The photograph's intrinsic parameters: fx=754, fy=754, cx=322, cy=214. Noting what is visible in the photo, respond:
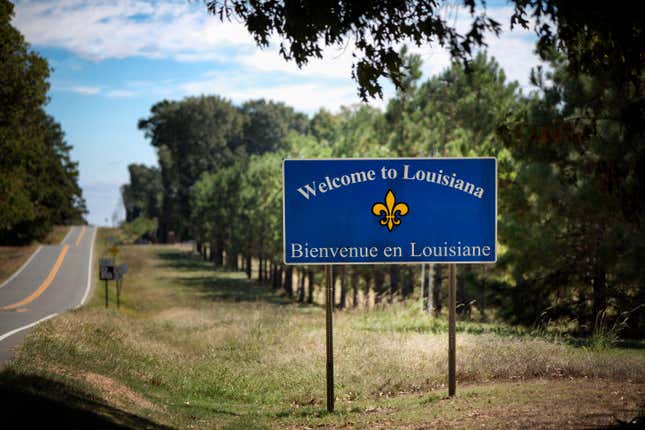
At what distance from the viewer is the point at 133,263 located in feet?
277

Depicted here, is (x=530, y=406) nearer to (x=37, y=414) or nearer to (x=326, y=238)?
(x=326, y=238)

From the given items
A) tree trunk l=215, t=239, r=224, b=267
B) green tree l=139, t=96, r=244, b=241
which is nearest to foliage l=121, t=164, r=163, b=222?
green tree l=139, t=96, r=244, b=241

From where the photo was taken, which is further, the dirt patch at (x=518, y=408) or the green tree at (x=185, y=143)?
the green tree at (x=185, y=143)

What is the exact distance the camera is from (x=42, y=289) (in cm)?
4612

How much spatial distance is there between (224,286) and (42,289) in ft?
63.8

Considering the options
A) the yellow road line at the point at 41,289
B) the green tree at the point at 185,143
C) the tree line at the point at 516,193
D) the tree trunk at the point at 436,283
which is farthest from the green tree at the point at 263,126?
the tree trunk at the point at 436,283

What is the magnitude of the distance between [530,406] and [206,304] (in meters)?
36.0

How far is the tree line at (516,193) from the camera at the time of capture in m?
17.2

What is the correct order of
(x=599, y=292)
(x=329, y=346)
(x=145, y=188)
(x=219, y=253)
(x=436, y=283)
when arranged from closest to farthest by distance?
1. (x=329, y=346)
2. (x=599, y=292)
3. (x=436, y=283)
4. (x=219, y=253)
5. (x=145, y=188)

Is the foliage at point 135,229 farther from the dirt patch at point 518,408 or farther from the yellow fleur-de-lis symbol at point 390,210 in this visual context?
the dirt patch at point 518,408

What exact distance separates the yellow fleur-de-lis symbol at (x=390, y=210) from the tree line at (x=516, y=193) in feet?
6.44

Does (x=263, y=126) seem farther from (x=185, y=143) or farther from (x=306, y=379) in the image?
(x=306, y=379)

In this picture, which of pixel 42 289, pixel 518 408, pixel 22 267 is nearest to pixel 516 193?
pixel 518 408

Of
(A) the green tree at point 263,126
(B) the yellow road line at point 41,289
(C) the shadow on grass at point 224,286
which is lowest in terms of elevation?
(C) the shadow on grass at point 224,286
